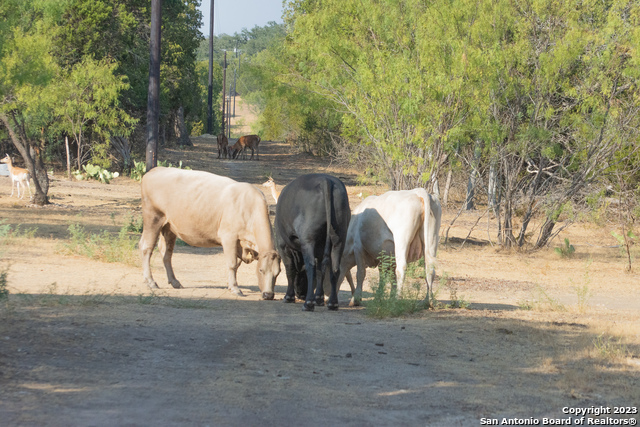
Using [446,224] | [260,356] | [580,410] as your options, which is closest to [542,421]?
[580,410]

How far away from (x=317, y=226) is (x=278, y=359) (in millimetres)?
3175

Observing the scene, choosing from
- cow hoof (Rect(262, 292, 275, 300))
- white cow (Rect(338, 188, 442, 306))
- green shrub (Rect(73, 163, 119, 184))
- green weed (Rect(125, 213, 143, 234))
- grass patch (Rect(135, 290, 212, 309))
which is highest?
white cow (Rect(338, 188, 442, 306))

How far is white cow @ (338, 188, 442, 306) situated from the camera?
A: 9.55 m

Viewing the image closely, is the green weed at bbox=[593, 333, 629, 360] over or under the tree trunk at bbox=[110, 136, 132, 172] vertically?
over

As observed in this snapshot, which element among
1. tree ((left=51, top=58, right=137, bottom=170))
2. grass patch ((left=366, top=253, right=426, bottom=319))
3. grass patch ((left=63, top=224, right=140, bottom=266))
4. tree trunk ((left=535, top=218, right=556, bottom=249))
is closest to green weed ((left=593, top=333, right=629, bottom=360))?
grass patch ((left=366, top=253, right=426, bottom=319))

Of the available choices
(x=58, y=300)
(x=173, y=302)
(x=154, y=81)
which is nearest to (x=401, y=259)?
(x=173, y=302)

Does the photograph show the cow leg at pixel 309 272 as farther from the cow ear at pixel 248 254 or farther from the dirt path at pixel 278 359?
the cow ear at pixel 248 254

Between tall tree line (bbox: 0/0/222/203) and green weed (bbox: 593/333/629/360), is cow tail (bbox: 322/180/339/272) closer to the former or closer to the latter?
green weed (bbox: 593/333/629/360)

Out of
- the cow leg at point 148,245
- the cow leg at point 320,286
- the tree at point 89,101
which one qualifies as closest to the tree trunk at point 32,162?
the tree at point 89,101

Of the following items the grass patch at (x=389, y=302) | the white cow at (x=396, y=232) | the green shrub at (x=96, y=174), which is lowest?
the green shrub at (x=96, y=174)

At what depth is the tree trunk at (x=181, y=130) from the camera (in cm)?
5406

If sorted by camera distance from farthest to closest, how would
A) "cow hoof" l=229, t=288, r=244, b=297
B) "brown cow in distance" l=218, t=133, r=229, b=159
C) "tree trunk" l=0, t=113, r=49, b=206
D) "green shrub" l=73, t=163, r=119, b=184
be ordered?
1. "brown cow in distance" l=218, t=133, r=229, b=159
2. "green shrub" l=73, t=163, r=119, b=184
3. "tree trunk" l=0, t=113, r=49, b=206
4. "cow hoof" l=229, t=288, r=244, b=297

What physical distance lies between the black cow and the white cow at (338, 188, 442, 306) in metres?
0.65

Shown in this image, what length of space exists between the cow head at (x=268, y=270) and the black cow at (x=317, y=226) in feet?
1.22
